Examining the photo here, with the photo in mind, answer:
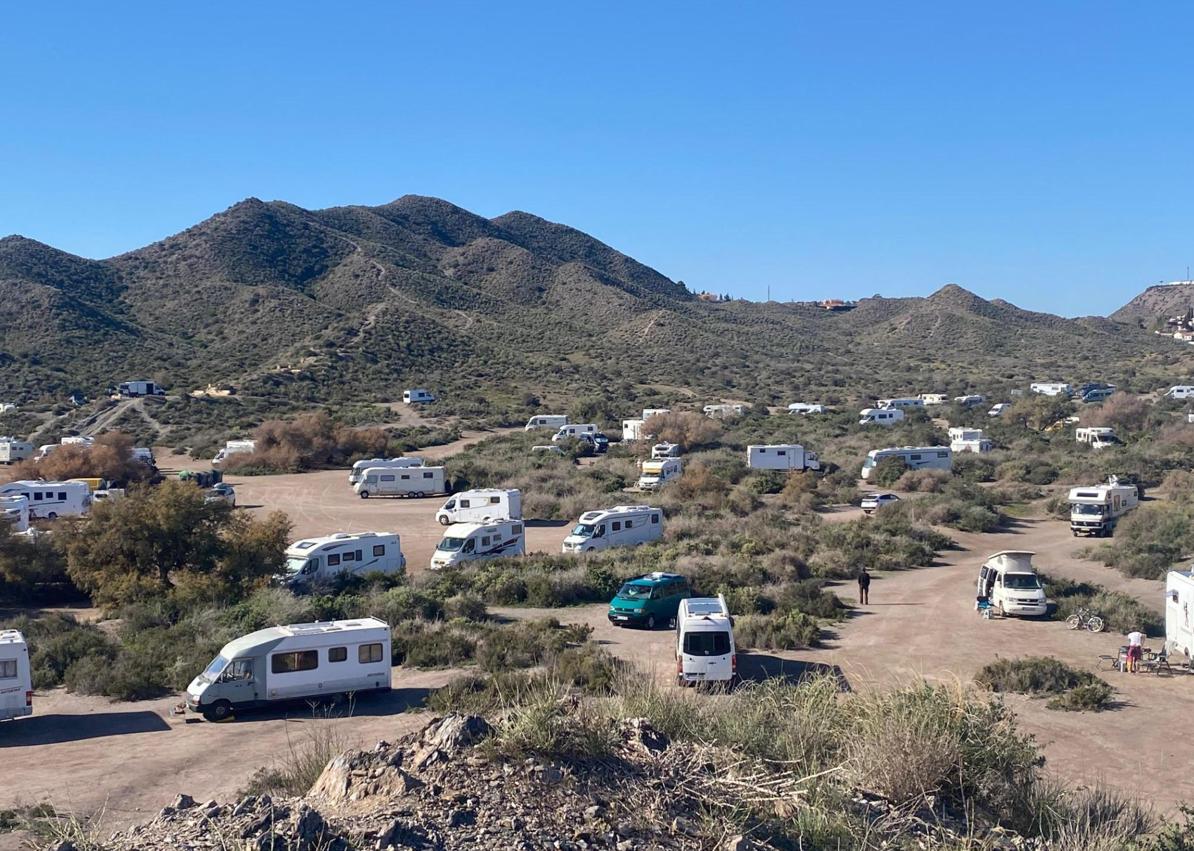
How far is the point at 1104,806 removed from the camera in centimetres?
786

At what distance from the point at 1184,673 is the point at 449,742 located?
15462 mm

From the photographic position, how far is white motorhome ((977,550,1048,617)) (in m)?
21.9

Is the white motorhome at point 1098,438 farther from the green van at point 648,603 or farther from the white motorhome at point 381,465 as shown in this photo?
the green van at point 648,603

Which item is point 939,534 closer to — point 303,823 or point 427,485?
point 427,485

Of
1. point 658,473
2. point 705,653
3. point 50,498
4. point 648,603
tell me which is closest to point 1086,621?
point 648,603

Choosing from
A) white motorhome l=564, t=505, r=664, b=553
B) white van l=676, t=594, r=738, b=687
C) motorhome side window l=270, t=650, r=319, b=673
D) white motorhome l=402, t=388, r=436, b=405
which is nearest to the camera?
motorhome side window l=270, t=650, r=319, b=673

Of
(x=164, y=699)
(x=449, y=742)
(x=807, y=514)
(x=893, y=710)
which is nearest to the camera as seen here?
(x=449, y=742)

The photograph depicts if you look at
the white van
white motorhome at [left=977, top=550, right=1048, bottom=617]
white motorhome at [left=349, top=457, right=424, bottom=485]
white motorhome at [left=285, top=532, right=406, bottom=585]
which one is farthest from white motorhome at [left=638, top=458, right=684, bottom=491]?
the white van

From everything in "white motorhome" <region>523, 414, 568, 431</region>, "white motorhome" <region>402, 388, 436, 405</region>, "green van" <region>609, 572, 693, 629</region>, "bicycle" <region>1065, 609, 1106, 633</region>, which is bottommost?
"bicycle" <region>1065, 609, 1106, 633</region>

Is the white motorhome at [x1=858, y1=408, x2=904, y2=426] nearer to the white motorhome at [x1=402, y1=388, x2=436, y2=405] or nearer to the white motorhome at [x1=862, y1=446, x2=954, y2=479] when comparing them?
the white motorhome at [x1=862, y1=446, x2=954, y2=479]

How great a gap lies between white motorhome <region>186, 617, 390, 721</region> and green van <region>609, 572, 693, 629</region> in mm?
6074

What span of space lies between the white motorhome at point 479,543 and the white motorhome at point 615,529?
1.54m

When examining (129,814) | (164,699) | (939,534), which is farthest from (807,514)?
(129,814)

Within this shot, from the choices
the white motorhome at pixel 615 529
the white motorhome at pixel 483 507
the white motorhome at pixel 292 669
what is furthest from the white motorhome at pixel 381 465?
the white motorhome at pixel 292 669
